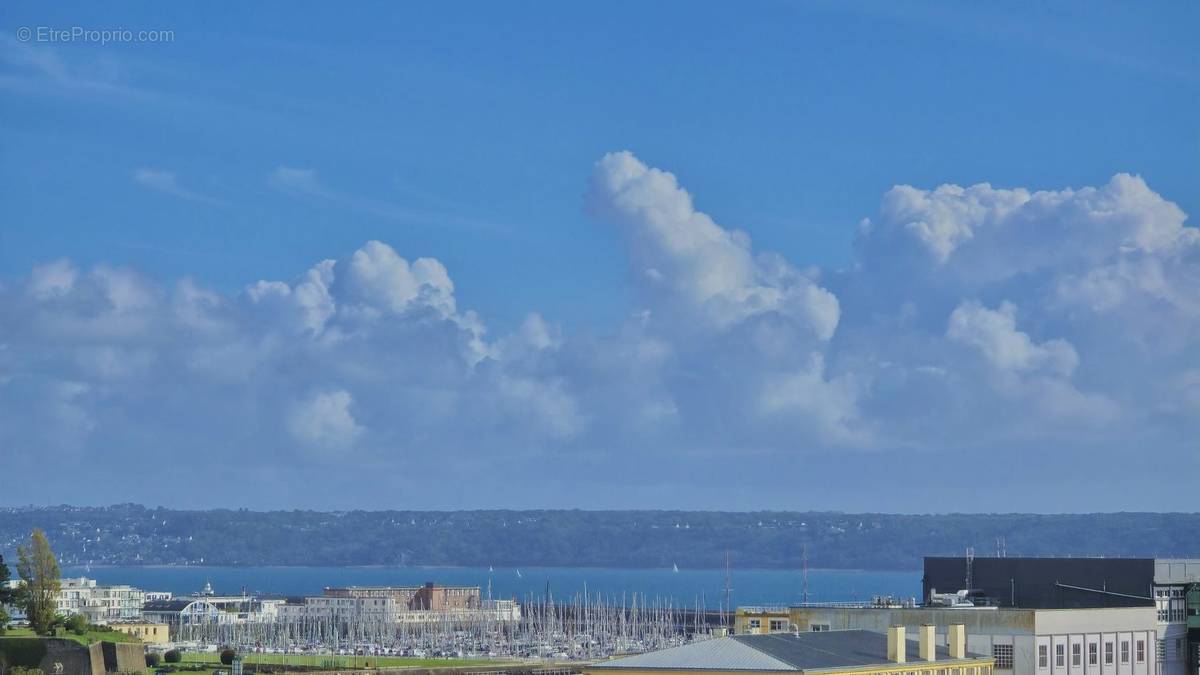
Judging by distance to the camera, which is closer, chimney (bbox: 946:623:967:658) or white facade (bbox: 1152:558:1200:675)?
chimney (bbox: 946:623:967:658)

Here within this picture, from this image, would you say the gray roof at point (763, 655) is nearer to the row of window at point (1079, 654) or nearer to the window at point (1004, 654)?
the window at point (1004, 654)

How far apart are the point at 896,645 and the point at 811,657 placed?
4225mm

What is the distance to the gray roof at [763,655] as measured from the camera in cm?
5934

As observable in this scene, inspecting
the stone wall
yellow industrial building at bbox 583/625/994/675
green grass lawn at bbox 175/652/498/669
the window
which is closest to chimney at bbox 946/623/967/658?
yellow industrial building at bbox 583/625/994/675

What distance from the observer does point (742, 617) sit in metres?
94.9

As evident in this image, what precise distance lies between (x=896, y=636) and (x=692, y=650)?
7.24 m

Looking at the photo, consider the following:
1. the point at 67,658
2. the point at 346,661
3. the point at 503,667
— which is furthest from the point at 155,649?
the point at 67,658

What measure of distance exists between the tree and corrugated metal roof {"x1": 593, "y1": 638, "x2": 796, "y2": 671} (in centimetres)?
7334

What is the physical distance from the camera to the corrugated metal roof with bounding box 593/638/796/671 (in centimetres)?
5906

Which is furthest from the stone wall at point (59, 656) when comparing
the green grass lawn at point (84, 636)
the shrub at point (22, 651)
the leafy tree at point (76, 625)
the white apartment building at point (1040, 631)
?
the white apartment building at point (1040, 631)

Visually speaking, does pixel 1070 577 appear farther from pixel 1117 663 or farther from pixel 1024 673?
pixel 1024 673

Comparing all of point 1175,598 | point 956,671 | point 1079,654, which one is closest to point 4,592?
point 1079,654

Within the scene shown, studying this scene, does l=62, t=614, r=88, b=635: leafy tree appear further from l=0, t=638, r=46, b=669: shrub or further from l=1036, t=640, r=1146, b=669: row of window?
l=1036, t=640, r=1146, b=669: row of window

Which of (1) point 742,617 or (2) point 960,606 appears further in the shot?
(1) point 742,617
